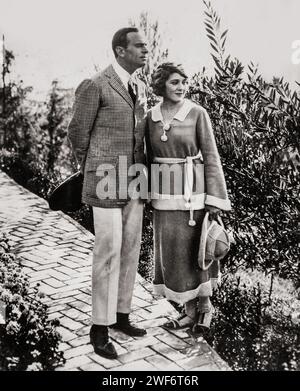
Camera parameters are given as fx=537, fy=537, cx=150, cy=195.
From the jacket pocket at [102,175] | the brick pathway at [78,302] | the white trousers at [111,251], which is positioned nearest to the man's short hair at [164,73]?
the jacket pocket at [102,175]

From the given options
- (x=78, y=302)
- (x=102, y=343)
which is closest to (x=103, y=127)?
(x=102, y=343)

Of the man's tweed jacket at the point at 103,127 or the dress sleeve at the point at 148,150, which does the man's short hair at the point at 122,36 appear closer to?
the man's tweed jacket at the point at 103,127

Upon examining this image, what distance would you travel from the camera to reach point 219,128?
4602 mm

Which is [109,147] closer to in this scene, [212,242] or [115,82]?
[115,82]

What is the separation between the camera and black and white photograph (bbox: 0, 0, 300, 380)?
3924 millimetres

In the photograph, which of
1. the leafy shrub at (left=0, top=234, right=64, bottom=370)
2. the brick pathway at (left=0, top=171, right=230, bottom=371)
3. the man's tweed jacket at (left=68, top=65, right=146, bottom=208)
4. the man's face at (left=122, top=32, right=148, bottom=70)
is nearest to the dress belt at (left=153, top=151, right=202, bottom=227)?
the man's tweed jacket at (left=68, top=65, right=146, bottom=208)

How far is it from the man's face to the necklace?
16.0 inches

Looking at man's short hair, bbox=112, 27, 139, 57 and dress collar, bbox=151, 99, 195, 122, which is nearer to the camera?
man's short hair, bbox=112, 27, 139, 57

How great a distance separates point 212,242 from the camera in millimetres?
4070

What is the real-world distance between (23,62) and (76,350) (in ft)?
17.3

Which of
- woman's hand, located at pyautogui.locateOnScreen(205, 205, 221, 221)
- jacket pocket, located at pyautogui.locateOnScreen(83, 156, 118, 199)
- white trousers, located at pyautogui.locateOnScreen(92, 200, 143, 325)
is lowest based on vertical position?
white trousers, located at pyautogui.locateOnScreen(92, 200, 143, 325)

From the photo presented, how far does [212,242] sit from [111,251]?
0.77 m

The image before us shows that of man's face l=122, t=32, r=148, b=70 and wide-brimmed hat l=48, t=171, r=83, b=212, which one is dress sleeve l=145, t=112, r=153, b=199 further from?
wide-brimmed hat l=48, t=171, r=83, b=212
